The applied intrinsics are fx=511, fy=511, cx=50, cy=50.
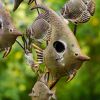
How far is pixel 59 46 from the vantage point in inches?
56.0

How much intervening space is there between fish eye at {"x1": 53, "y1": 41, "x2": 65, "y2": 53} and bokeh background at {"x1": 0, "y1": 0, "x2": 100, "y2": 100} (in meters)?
3.26

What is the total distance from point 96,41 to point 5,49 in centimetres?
417

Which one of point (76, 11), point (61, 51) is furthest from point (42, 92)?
point (76, 11)

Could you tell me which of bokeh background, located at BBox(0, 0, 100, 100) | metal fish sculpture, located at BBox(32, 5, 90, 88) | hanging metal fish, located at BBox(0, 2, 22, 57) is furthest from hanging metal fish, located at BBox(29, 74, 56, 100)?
bokeh background, located at BBox(0, 0, 100, 100)

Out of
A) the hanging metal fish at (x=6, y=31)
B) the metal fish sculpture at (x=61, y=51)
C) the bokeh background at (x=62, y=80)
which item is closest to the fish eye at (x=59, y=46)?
the metal fish sculpture at (x=61, y=51)

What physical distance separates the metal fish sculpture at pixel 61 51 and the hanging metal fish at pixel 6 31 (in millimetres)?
97

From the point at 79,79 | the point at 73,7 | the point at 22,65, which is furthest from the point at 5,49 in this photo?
the point at 79,79

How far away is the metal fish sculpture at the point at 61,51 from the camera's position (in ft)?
4.54

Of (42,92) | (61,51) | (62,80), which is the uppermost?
(61,51)

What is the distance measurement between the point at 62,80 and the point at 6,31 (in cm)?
415

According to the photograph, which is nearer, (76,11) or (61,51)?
(61,51)

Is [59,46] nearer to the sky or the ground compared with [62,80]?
nearer to the sky

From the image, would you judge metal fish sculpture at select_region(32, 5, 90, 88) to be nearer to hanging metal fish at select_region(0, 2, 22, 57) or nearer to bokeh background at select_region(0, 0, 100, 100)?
hanging metal fish at select_region(0, 2, 22, 57)

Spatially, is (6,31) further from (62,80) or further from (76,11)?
(62,80)
